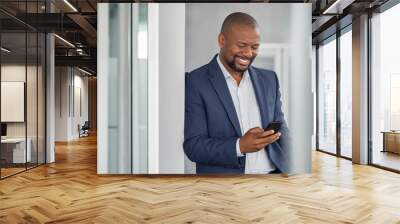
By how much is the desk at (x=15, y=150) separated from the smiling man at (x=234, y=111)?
3.21 m

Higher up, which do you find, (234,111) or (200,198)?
(234,111)

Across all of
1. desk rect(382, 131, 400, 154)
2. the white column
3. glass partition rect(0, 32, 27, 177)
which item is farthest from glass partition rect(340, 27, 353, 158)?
glass partition rect(0, 32, 27, 177)

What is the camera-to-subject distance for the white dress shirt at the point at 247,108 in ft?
21.3

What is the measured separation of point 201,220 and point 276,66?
3520mm

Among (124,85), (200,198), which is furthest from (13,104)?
(200,198)

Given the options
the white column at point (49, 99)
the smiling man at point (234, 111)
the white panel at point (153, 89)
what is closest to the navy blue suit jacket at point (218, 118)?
the smiling man at point (234, 111)

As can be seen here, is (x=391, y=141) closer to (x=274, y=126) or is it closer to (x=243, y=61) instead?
(x=274, y=126)

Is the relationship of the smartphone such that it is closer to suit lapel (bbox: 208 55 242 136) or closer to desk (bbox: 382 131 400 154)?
suit lapel (bbox: 208 55 242 136)

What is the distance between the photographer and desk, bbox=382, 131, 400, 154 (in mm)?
7742

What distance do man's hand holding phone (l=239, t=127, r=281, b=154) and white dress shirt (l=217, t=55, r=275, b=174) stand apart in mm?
66

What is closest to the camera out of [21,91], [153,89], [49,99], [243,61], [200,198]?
[200,198]

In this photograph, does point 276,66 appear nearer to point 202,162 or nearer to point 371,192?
point 202,162

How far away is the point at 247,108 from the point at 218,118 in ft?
1.69

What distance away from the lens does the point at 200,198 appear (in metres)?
5.12
